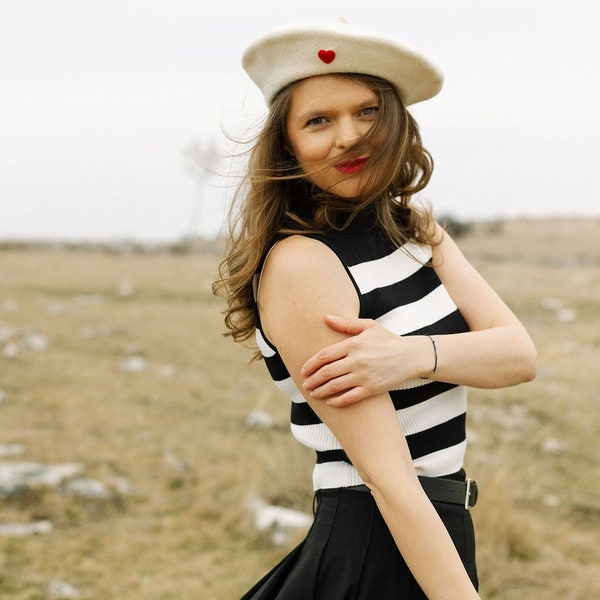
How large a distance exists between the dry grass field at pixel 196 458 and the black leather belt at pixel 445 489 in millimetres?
2198

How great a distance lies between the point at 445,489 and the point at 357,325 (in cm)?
40

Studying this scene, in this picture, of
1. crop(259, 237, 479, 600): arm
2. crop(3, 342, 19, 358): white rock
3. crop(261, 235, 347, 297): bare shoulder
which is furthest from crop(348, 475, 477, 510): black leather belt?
crop(3, 342, 19, 358): white rock

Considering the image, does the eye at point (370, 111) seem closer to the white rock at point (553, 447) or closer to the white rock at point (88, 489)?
the white rock at point (88, 489)

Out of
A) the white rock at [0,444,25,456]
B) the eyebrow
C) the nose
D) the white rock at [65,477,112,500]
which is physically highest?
the eyebrow

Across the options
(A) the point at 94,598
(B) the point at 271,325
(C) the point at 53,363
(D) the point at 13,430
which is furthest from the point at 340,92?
(C) the point at 53,363

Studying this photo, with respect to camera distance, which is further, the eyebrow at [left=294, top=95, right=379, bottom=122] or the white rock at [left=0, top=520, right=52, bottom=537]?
the white rock at [left=0, top=520, right=52, bottom=537]

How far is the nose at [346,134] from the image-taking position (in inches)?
57.9

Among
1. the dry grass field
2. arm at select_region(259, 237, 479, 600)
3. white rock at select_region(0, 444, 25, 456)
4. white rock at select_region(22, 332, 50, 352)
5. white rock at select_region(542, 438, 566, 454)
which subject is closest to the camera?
arm at select_region(259, 237, 479, 600)

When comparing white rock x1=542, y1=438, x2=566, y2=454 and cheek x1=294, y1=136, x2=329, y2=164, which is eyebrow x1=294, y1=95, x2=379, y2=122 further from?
white rock x1=542, y1=438, x2=566, y2=454

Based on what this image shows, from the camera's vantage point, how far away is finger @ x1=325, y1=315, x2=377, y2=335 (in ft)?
→ 4.28

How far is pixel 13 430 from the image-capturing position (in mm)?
5156

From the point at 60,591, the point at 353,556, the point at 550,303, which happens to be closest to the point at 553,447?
the point at 60,591

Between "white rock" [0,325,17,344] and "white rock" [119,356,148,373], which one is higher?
"white rock" [119,356,148,373]

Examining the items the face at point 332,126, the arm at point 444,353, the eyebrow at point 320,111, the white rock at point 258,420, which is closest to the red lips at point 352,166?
the face at point 332,126
